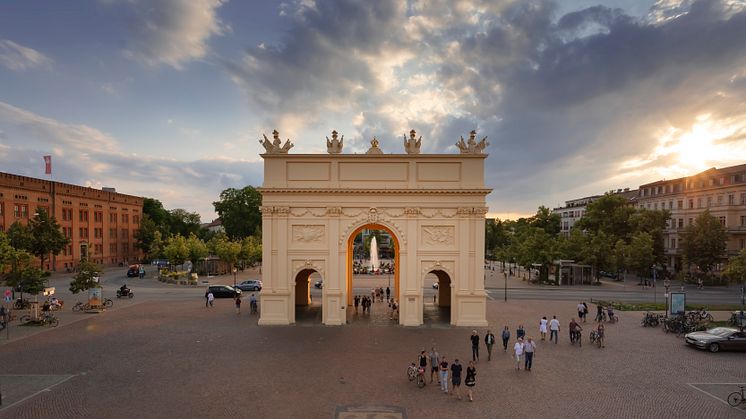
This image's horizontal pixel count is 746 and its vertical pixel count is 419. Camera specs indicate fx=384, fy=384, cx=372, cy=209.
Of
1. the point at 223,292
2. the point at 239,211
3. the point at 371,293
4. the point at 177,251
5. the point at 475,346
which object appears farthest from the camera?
the point at 239,211

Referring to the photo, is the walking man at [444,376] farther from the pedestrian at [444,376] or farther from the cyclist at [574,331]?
the cyclist at [574,331]

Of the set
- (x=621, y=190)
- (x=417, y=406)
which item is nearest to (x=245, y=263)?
(x=417, y=406)

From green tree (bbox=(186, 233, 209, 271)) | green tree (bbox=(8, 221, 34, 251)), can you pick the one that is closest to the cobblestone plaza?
green tree (bbox=(186, 233, 209, 271))

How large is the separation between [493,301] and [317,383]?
26100 millimetres

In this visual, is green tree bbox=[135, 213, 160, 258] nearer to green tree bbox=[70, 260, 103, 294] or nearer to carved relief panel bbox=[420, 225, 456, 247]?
green tree bbox=[70, 260, 103, 294]

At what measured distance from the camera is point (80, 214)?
6675 centimetres

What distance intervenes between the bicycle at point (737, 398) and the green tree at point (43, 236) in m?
69.6

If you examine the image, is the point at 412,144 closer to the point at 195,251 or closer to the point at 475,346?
the point at 475,346

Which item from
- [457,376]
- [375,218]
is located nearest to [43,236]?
[375,218]

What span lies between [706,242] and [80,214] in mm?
97423

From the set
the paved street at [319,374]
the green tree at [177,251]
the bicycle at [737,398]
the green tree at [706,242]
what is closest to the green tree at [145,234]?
the green tree at [177,251]

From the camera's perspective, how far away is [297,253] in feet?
88.3

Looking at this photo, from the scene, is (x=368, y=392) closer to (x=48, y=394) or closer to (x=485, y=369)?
(x=485, y=369)

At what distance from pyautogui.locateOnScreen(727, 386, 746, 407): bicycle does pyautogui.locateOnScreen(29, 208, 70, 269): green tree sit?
69.6 metres
